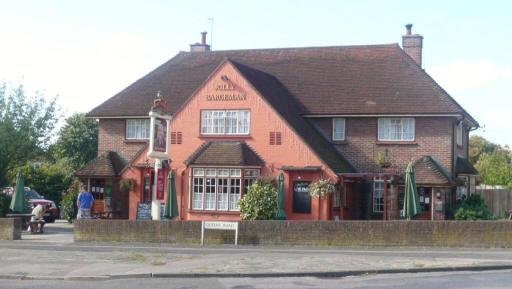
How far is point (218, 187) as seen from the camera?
31.5 metres

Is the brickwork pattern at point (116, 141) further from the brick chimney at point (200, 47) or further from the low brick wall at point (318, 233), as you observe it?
the low brick wall at point (318, 233)

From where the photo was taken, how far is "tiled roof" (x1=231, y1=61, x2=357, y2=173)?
31.6m

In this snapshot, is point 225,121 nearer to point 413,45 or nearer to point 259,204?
point 259,204

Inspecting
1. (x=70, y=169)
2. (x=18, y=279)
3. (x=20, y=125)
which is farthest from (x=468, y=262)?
(x=70, y=169)

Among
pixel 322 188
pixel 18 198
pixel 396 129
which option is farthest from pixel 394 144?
pixel 18 198

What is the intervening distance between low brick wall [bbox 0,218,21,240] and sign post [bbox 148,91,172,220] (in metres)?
5.22

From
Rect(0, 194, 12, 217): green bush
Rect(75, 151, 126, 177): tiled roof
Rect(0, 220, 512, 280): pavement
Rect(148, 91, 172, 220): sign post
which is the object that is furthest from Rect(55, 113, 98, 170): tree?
Rect(0, 220, 512, 280): pavement

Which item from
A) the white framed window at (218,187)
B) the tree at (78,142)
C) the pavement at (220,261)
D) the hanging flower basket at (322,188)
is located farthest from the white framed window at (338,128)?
the tree at (78,142)

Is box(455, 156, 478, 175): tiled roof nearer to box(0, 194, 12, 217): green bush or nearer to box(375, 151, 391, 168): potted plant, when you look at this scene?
box(375, 151, 391, 168): potted plant

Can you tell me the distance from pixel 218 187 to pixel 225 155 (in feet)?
4.82

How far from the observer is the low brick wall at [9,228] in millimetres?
26875

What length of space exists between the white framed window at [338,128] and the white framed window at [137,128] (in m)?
9.80

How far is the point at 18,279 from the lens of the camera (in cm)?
1677

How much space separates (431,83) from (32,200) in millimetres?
22506
